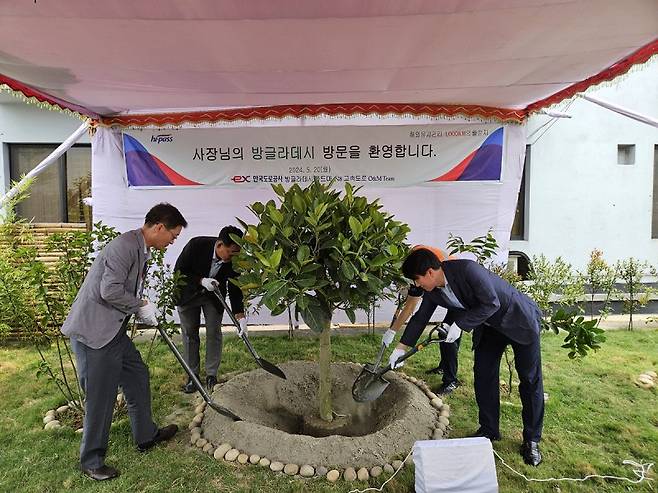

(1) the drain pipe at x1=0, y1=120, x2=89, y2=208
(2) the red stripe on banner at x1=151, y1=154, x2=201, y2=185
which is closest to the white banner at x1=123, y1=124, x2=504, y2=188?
(2) the red stripe on banner at x1=151, y1=154, x2=201, y2=185

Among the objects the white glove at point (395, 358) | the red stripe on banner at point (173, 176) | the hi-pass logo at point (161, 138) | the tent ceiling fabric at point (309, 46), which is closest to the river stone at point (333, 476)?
the white glove at point (395, 358)

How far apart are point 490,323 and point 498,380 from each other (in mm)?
438

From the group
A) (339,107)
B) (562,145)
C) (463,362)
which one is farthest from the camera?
(562,145)

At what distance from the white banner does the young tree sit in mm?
1986

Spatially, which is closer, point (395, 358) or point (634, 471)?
point (634, 471)

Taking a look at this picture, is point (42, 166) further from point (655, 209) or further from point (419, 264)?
point (655, 209)

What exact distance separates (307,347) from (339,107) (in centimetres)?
247

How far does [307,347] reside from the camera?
464 cm

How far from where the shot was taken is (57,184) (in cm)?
601

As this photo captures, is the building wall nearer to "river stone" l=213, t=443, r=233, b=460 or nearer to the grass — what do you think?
the grass

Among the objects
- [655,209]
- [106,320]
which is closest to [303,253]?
[106,320]

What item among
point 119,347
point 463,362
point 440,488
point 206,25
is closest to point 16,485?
point 119,347

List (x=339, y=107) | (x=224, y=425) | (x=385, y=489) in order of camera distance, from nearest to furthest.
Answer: (x=385, y=489), (x=224, y=425), (x=339, y=107)

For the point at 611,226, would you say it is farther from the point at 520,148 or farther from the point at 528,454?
the point at 528,454
